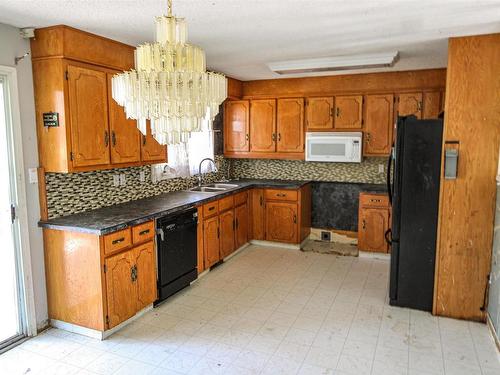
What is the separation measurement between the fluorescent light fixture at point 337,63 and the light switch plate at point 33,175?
258 centimetres

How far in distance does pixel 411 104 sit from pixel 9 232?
4318mm

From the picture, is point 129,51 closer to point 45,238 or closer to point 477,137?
point 45,238

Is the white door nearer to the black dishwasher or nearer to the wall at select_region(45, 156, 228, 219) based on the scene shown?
the wall at select_region(45, 156, 228, 219)

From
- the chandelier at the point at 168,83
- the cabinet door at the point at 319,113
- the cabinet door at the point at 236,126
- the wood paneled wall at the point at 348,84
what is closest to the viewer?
the chandelier at the point at 168,83

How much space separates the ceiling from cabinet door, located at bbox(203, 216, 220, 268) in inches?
68.8

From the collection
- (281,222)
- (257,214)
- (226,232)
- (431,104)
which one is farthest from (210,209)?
(431,104)

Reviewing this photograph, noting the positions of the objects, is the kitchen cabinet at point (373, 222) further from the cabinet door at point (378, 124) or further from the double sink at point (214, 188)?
the double sink at point (214, 188)

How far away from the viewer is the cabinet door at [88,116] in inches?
114

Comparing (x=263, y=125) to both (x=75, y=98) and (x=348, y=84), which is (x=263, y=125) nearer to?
(x=348, y=84)

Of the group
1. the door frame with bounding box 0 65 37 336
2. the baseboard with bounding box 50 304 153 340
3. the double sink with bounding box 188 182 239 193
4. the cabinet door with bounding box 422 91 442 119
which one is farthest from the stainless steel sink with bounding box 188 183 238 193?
the cabinet door with bounding box 422 91 442 119

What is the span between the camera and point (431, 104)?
4.54m

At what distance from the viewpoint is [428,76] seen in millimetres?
4520

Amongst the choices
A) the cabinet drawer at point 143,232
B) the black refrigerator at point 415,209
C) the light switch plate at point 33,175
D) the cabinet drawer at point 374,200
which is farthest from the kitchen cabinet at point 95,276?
the cabinet drawer at point 374,200

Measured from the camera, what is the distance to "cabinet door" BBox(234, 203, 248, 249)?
4840mm
